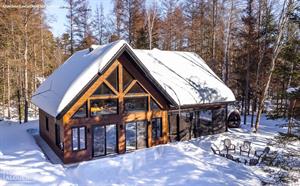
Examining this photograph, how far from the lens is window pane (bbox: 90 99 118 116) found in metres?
11.9

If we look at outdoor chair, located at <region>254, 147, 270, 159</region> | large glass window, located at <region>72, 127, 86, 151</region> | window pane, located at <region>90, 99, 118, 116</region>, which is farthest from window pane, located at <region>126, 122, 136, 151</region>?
outdoor chair, located at <region>254, 147, 270, 159</region>

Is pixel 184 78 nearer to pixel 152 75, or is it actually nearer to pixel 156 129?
pixel 152 75

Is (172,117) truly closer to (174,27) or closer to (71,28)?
(174,27)

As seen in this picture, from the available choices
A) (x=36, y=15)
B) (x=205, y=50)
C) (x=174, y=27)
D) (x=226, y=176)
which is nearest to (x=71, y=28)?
(x=36, y=15)

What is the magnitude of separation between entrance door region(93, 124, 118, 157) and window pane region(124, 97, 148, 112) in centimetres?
118

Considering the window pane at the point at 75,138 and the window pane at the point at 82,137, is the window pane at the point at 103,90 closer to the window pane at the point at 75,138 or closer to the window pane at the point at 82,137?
the window pane at the point at 82,137

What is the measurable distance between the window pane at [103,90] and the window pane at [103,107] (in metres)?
0.33

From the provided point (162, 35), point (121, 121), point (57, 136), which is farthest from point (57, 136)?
point (162, 35)

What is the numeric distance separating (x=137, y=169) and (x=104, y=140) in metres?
2.31

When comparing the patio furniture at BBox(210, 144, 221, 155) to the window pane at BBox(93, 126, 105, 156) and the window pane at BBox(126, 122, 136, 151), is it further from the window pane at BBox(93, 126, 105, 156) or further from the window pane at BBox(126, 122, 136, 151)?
the window pane at BBox(93, 126, 105, 156)

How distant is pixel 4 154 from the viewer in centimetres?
1196

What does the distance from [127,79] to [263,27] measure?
13869mm

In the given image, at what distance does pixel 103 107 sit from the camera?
12.2m

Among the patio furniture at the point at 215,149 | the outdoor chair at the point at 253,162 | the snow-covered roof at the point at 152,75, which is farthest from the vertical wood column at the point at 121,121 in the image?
the outdoor chair at the point at 253,162
